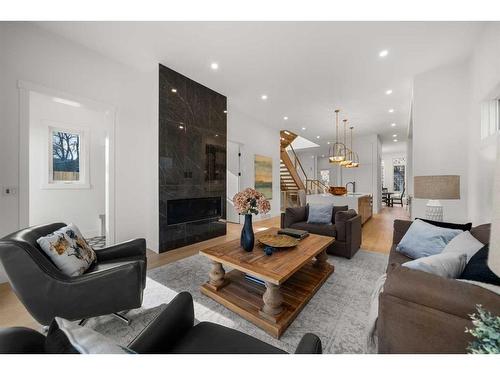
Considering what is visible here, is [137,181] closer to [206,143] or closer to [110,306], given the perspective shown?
[206,143]

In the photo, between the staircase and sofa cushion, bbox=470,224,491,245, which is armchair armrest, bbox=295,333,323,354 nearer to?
sofa cushion, bbox=470,224,491,245

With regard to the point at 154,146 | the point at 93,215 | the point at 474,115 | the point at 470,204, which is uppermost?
the point at 474,115

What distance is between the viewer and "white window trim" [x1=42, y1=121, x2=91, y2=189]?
12.3 ft

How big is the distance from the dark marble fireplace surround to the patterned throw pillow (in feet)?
5.75

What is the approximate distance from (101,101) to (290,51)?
2.96m

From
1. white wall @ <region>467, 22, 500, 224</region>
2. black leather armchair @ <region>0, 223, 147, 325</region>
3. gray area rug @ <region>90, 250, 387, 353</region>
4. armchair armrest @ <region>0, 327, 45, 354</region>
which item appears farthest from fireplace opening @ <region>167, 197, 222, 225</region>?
white wall @ <region>467, 22, 500, 224</region>

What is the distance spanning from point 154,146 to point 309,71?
300 cm

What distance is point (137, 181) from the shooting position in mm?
3557

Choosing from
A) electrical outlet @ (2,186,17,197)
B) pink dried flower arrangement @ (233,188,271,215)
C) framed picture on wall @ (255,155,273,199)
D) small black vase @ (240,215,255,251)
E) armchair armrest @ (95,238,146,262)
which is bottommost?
armchair armrest @ (95,238,146,262)

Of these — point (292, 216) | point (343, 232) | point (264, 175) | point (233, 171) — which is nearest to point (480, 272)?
point (343, 232)

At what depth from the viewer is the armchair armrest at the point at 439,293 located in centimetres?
87

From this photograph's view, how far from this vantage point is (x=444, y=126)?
3.46m

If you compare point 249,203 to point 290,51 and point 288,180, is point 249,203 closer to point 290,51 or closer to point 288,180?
point 290,51
